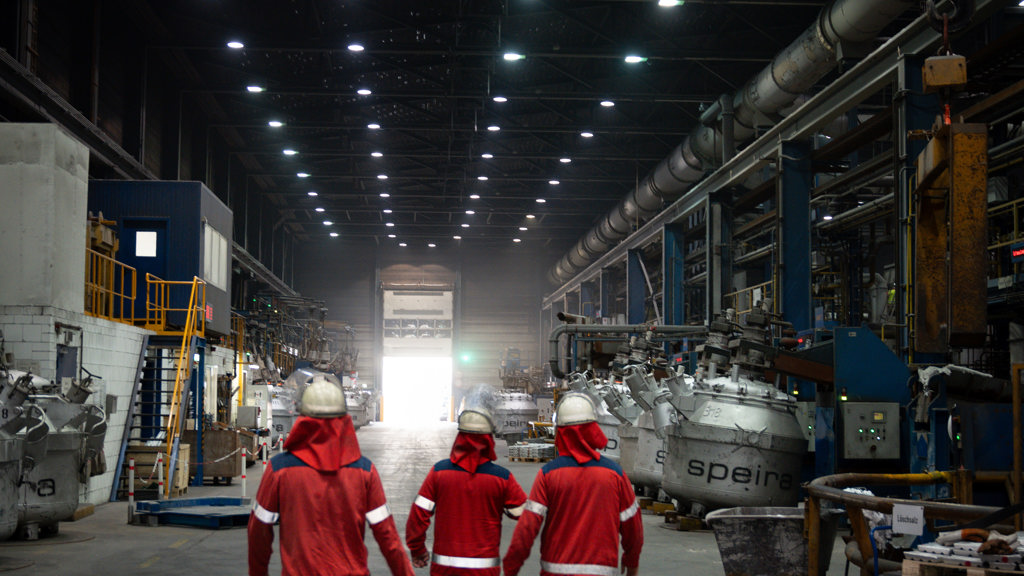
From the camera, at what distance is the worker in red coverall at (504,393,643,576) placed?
18.1 ft

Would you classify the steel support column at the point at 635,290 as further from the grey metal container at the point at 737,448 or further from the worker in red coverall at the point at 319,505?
the worker in red coverall at the point at 319,505

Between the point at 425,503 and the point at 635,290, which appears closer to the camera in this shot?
the point at 425,503

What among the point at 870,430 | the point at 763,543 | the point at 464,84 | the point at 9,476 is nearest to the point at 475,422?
the point at 763,543

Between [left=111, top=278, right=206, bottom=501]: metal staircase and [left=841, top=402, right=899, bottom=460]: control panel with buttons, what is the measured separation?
10.3 meters

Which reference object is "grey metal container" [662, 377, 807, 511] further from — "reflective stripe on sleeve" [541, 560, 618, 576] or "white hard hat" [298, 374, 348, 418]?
"white hard hat" [298, 374, 348, 418]

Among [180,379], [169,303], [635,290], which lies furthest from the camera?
[635,290]

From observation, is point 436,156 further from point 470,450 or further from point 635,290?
point 470,450

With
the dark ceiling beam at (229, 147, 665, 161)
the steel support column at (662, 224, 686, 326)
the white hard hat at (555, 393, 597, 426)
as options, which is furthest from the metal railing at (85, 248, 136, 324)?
the dark ceiling beam at (229, 147, 665, 161)

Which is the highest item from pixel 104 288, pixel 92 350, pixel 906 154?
pixel 906 154

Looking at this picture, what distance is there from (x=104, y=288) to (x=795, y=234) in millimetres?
12418

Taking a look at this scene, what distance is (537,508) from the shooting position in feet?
18.1

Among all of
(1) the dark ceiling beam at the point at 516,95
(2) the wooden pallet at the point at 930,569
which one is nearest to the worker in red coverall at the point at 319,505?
(2) the wooden pallet at the point at 930,569

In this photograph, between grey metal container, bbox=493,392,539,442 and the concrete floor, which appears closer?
the concrete floor

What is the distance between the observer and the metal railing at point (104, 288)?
55.8 feet
